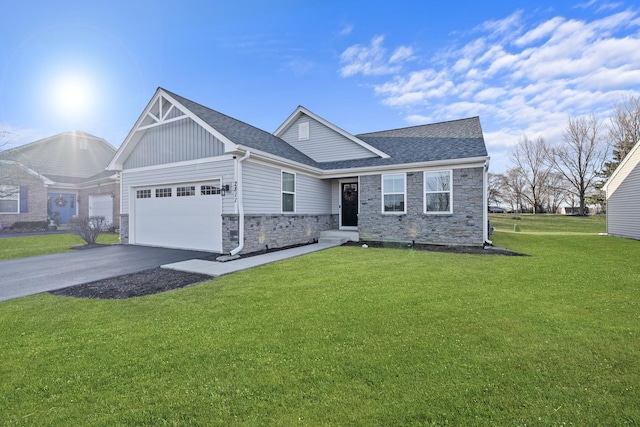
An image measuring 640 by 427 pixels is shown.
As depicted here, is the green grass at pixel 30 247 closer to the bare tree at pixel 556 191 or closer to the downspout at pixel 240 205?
the downspout at pixel 240 205

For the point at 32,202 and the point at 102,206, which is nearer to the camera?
the point at 32,202

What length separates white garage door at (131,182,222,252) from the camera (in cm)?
973

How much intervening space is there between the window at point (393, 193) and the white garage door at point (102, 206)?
1698 cm

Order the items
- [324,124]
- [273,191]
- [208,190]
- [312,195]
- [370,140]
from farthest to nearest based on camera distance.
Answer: [370,140], [324,124], [312,195], [273,191], [208,190]

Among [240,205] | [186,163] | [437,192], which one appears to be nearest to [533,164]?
[437,192]

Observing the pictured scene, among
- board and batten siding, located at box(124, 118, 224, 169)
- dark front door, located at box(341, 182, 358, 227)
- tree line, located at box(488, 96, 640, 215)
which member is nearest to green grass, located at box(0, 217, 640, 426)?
board and batten siding, located at box(124, 118, 224, 169)

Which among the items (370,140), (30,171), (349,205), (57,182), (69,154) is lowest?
(349,205)

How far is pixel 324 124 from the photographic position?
561 inches

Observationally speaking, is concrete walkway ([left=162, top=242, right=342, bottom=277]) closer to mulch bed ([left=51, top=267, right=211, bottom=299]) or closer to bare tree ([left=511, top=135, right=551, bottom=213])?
mulch bed ([left=51, top=267, right=211, bottom=299])

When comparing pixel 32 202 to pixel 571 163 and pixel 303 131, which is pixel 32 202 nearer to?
pixel 303 131

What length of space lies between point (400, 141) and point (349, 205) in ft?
13.9

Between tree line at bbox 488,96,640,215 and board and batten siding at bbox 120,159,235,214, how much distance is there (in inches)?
1201

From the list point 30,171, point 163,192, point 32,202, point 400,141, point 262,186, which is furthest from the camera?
point 32,202

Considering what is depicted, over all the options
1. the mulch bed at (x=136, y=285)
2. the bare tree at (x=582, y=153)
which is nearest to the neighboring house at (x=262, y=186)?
the mulch bed at (x=136, y=285)
